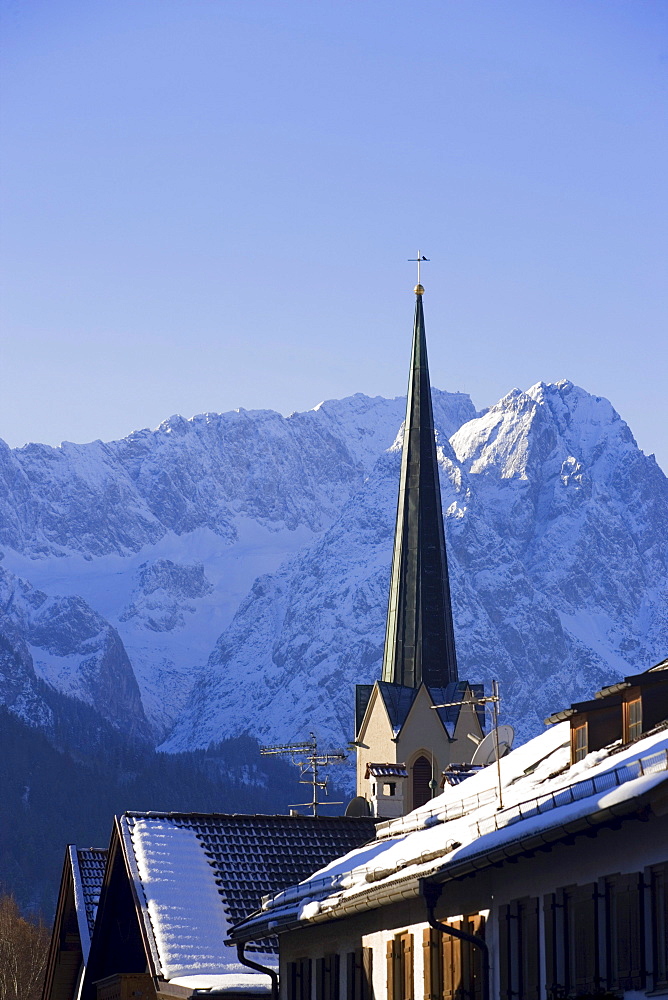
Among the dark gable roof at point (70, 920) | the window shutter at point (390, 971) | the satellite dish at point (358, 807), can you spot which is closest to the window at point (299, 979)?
the window shutter at point (390, 971)

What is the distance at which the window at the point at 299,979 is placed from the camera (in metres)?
30.2

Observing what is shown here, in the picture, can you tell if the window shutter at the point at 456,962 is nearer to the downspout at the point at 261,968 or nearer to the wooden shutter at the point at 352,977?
the wooden shutter at the point at 352,977

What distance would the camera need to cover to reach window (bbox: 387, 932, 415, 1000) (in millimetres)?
26578

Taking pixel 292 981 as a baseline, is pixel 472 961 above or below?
above

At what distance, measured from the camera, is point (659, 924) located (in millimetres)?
19812

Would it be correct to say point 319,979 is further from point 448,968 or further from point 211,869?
point 211,869

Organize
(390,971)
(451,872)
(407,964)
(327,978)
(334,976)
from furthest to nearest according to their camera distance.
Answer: (327,978), (334,976), (390,971), (407,964), (451,872)

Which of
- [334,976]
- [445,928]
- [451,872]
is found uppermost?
[451,872]

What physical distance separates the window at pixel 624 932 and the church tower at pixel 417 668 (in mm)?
45241

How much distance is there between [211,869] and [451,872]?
43.3 ft

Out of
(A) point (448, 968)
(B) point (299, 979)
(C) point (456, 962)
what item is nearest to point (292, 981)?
(B) point (299, 979)

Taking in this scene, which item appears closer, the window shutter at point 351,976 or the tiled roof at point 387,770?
the window shutter at point 351,976

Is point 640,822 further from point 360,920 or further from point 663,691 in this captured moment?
point 360,920

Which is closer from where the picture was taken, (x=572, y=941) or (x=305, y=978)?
(x=572, y=941)
